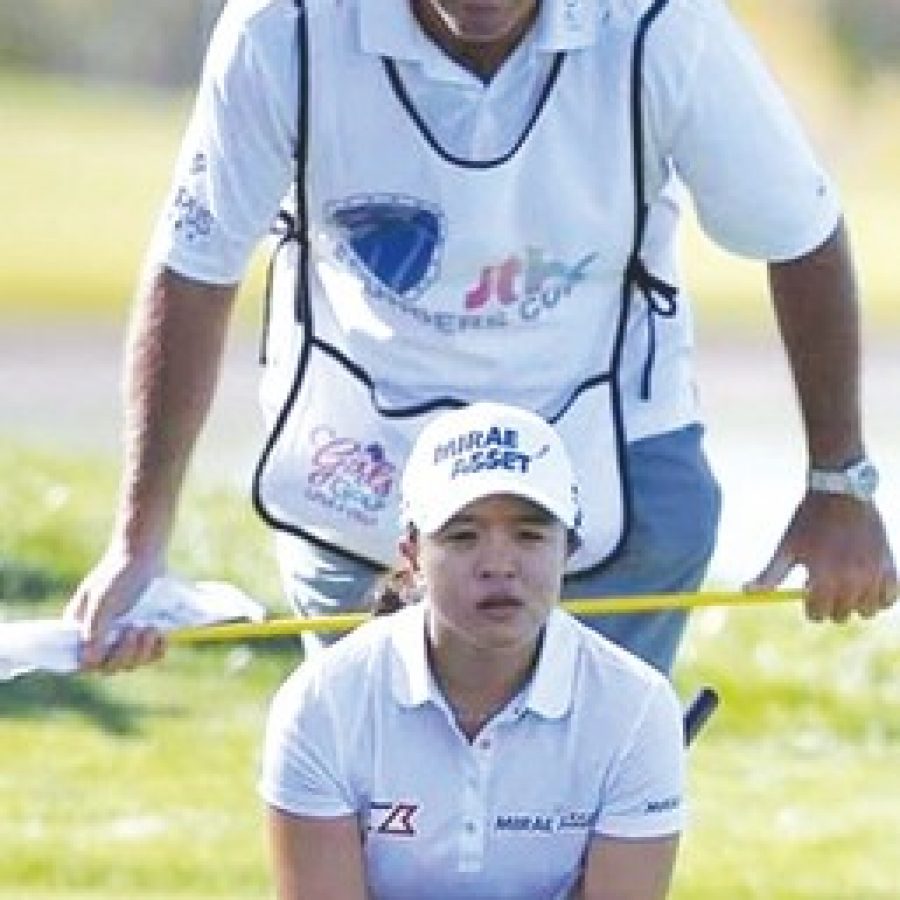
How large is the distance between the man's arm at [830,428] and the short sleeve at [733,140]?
0.18 ft

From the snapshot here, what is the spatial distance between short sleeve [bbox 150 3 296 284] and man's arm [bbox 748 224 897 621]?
72 cm

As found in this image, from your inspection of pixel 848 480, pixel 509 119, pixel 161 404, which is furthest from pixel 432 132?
pixel 848 480

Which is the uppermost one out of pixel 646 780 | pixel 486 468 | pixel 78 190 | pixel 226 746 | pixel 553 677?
pixel 486 468

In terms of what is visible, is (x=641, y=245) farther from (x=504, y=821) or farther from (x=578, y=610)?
(x=504, y=821)

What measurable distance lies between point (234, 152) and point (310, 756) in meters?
0.81

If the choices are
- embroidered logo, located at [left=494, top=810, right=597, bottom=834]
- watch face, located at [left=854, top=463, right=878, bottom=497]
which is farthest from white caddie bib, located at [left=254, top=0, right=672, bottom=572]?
embroidered logo, located at [left=494, top=810, right=597, bottom=834]

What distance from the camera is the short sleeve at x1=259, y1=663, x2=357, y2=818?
17.0 ft

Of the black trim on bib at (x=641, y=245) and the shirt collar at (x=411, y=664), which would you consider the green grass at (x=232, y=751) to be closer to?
the black trim on bib at (x=641, y=245)

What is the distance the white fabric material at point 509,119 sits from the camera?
5.38 metres

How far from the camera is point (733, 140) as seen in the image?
5.45 meters

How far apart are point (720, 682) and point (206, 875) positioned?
2614 mm

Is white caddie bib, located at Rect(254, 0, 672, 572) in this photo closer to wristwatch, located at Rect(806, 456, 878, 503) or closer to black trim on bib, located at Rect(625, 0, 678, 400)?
black trim on bib, located at Rect(625, 0, 678, 400)

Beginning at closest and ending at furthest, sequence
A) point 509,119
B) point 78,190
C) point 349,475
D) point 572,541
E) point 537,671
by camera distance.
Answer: point 537,671, point 572,541, point 509,119, point 349,475, point 78,190

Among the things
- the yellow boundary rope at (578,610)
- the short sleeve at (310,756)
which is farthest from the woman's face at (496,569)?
the yellow boundary rope at (578,610)
